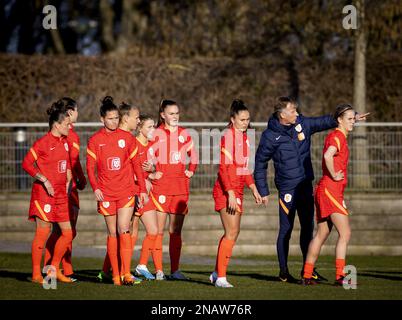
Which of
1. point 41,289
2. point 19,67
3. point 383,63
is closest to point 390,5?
point 383,63

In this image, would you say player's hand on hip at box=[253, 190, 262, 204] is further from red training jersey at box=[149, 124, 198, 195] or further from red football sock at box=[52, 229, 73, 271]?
red football sock at box=[52, 229, 73, 271]

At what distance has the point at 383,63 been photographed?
73.0 feet

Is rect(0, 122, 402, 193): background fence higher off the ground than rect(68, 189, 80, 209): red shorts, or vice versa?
rect(0, 122, 402, 193): background fence

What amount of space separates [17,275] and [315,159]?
282 inches

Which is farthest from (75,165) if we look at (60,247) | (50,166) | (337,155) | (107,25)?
(107,25)

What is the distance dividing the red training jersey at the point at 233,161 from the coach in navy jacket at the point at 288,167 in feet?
1.00

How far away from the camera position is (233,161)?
12.0 m

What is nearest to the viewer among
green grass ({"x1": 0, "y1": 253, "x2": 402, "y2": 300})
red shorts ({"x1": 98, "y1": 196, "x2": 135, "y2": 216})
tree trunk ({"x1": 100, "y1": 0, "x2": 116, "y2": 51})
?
green grass ({"x1": 0, "y1": 253, "x2": 402, "y2": 300})

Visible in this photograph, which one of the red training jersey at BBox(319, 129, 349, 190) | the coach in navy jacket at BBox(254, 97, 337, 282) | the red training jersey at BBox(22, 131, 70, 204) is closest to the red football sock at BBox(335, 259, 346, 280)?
the coach in navy jacket at BBox(254, 97, 337, 282)

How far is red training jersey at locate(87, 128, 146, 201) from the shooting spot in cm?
1170

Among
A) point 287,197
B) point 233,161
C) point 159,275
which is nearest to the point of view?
point 233,161

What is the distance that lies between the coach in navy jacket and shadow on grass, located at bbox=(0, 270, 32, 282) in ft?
10.0

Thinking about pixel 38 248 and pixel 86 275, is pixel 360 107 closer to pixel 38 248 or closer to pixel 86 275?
pixel 86 275

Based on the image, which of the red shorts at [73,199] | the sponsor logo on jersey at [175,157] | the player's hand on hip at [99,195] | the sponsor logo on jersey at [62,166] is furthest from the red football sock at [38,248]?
the sponsor logo on jersey at [175,157]
